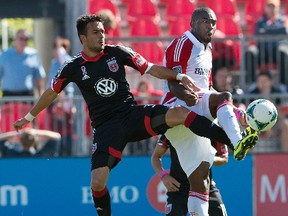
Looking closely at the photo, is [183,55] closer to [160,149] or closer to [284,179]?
[160,149]

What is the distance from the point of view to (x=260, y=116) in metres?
10.6

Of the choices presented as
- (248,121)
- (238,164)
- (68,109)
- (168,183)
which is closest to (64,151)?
(68,109)

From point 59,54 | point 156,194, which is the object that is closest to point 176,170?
point 156,194

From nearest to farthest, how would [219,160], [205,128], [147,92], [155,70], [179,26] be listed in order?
[205,128] → [155,70] → [219,160] → [147,92] → [179,26]

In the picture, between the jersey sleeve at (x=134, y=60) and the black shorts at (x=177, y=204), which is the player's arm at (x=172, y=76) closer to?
the jersey sleeve at (x=134, y=60)

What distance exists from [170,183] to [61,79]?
166 centimetres

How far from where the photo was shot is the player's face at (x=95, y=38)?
1120 cm

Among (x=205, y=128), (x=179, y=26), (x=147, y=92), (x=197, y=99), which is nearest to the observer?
(x=205, y=128)

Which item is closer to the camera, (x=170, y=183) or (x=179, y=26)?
(x=170, y=183)

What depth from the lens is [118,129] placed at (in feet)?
36.8

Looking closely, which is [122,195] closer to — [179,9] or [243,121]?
[243,121]

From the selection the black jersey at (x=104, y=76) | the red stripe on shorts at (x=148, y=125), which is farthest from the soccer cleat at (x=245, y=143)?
the black jersey at (x=104, y=76)

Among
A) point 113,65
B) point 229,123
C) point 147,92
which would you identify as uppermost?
point 113,65

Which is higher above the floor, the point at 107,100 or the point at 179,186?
the point at 107,100
